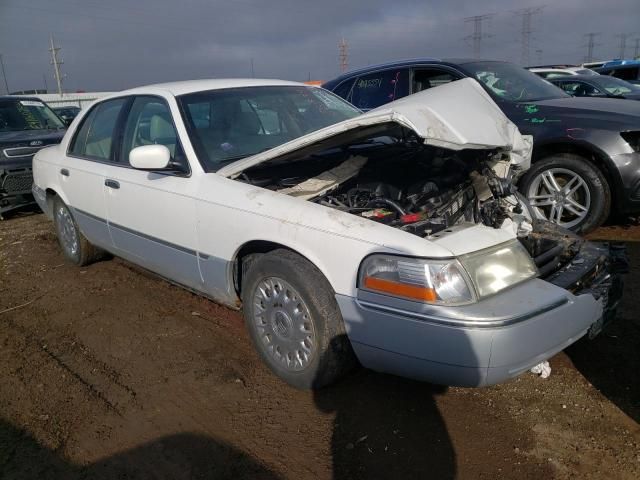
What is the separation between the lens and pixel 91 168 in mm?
4398

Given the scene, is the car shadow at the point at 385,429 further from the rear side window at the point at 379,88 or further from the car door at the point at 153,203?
the rear side window at the point at 379,88

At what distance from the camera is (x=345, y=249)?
2561 mm

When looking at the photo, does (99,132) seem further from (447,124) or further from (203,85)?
(447,124)

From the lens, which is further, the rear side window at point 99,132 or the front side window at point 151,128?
the rear side window at point 99,132

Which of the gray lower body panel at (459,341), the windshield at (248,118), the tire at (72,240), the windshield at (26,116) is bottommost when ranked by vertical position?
the tire at (72,240)

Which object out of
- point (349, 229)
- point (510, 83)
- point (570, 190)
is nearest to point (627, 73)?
point (510, 83)

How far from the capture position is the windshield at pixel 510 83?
5.86m

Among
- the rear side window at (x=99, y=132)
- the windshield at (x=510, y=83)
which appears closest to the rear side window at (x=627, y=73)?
the windshield at (x=510, y=83)

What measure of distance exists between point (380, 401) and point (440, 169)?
1617 mm

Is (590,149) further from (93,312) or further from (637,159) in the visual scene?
Answer: (93,312)

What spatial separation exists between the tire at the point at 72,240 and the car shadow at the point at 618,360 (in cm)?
426

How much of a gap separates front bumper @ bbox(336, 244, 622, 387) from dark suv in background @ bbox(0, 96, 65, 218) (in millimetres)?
6538

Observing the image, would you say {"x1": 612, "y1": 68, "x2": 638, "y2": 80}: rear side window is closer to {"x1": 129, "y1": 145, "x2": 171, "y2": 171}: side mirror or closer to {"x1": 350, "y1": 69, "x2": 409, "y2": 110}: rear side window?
{"x1": 350, "y1": 69, "x2": 409, "y2": 110}: rear side window

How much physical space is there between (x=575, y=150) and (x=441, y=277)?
3536 mm
